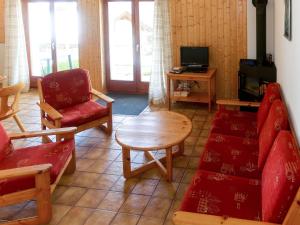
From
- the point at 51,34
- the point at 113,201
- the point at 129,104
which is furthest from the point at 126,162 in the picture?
the point at 51,34

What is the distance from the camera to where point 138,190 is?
3.51m

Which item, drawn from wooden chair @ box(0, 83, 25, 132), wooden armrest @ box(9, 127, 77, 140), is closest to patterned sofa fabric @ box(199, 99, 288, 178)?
wooden armrest @ box(9, 127, 77, 140)

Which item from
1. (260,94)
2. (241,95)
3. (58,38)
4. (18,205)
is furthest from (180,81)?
(18,205)

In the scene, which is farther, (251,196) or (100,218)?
(100,218)

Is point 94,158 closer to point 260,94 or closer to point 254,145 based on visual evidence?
point 254,145

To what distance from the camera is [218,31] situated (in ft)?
19.7

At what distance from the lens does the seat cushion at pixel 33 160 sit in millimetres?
2834

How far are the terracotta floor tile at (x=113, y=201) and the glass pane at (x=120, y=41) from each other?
12.5ft

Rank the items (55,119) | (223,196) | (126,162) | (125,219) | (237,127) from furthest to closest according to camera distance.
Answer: (55,119)
(237,127)
(126,162)
(125,219)
(223,196)

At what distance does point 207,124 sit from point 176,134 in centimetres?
164

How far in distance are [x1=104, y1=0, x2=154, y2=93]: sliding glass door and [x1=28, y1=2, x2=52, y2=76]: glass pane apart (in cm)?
116

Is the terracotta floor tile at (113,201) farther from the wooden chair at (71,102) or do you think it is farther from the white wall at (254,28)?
the white wall at (254,28)

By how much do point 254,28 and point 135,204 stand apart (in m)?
3.33

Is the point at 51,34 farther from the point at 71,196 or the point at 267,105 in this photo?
the point at 267,105
